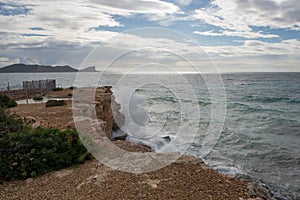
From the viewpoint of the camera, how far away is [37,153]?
6496mm

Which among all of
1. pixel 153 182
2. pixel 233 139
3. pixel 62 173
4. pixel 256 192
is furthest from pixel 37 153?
pixel 233 139

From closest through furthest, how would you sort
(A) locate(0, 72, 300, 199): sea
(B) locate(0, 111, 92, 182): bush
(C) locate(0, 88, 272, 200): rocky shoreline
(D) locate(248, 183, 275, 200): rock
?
(C) locate(0, 88, 272, 200): rocky shoreline, (D) locate(248, 183, 275, 200): rock, (B) locate(0, 111, 92, 182): bush, (A) locate(0, 72, 300, 199): sea

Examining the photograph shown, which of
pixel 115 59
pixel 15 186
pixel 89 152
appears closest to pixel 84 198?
pixel 15 186

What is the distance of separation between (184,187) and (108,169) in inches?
82.4

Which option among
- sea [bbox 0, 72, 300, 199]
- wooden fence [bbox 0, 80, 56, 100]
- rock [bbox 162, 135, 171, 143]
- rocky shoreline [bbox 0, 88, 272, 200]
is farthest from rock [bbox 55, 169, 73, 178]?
wooden fence [bbox 0, 80, 56, 100]

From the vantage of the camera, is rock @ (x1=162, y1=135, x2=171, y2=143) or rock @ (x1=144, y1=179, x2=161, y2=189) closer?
rock @ (x1=144, y1=179, x2=161, y2=189)

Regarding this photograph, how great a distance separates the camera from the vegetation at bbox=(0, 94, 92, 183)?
20.0ft

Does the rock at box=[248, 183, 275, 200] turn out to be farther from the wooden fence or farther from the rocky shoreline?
the wooden fence

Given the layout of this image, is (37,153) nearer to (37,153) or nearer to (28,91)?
(37,153)

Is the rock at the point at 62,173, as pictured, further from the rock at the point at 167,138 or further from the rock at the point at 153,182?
the rock at the point at 167,138

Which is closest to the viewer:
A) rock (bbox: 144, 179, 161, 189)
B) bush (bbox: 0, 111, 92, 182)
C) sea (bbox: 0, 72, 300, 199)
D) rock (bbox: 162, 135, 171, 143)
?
rock (bbox: 144, 179, 161, 189)

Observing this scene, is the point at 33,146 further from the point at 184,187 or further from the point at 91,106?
the point at 91,106

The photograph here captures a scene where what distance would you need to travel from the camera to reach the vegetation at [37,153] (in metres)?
6.09

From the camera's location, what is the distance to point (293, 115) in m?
23.0
